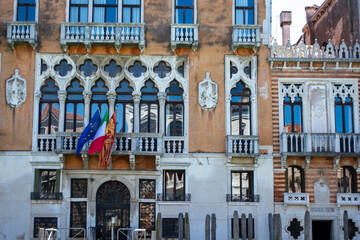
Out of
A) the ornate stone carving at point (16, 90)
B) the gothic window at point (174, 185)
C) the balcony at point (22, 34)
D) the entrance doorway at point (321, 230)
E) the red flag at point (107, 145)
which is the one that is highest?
the balcony at point (22, 34)

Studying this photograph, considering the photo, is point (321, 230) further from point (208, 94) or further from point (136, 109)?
point (136, 109)

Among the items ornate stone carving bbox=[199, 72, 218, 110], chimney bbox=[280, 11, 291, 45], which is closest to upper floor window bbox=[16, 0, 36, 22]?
ornate stone carving bbox=[199, 72, 218, 110]

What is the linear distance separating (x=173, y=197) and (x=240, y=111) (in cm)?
465

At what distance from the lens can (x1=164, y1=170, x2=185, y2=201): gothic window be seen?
71.4 ft

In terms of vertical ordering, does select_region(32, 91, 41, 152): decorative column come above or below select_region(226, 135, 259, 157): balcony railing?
above

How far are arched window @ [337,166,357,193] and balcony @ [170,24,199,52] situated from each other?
8198 millimetres

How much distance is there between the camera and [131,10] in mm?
22859

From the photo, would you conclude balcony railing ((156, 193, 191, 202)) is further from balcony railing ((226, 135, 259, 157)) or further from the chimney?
the chimney

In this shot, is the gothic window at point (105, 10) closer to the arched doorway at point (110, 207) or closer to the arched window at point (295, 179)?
the arched doorway at point (110, 207)

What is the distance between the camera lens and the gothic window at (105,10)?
2275 centimetres

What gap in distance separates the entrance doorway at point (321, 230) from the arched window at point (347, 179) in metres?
1.61

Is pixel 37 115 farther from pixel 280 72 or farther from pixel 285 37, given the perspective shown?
A: pixel 285 37

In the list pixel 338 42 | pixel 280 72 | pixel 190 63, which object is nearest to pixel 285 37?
pixel 338 42

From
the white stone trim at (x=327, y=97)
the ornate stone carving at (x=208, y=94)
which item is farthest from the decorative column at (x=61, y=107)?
the white stone trim at (x=327, y=97)
